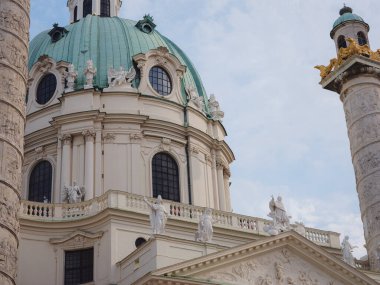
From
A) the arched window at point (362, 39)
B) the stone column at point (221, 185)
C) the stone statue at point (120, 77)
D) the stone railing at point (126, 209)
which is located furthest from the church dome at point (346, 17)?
the stone statue at point (120, 77)

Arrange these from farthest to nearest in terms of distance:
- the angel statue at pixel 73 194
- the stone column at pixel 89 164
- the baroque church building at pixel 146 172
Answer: the stone column at pixel 89 164 < the angel statue at pixel 73 194 < the baroque church building at pixel 146 172

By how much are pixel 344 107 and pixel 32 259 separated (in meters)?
13.1

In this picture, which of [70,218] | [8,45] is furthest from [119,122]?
[8,45]

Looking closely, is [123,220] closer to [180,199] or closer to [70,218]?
[70,218]

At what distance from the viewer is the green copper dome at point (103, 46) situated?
36.3 m

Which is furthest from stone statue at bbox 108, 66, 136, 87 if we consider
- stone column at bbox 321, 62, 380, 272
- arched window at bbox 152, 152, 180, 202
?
stone column at bbox 321, 62, 380, 272

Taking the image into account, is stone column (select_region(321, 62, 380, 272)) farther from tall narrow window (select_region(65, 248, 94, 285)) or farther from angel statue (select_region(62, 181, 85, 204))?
angel statue (select_region(62, 181, 85, 204))

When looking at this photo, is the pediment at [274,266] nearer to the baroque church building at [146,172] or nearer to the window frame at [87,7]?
the baroque church building at [146,172]

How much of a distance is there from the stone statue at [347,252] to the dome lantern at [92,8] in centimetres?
1948

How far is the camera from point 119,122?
113 feet

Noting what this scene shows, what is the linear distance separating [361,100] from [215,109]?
34.3 ft

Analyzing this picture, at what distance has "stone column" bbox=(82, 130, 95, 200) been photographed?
106 feet

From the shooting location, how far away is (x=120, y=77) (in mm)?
35375

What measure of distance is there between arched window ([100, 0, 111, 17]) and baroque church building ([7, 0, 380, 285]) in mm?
78
